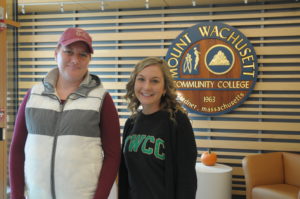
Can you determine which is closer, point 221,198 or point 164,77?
point 164,77

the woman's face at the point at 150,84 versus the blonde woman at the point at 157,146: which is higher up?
the woman's face at the point at 150,84

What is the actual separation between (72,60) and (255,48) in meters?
3.92

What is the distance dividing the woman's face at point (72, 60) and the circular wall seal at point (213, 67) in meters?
3.51

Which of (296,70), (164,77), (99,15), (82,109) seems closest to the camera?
(82,109)

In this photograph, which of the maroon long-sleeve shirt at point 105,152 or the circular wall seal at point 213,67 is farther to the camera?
the circular wall seal at point 213,67

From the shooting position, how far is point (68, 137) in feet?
5.38

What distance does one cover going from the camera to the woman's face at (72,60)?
68.4 inches

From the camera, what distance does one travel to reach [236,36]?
4.98 m

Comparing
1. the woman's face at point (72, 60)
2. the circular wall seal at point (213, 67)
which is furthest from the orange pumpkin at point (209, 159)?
the woman's face at point (72, 60)

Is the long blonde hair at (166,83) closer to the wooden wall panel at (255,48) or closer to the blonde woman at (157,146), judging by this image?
the blonde woman at (157,146)

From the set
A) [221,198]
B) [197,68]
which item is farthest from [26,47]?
[221,198]

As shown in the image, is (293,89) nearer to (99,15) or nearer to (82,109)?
(99,15)

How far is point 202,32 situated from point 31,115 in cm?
391

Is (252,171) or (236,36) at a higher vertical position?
(236,36)
